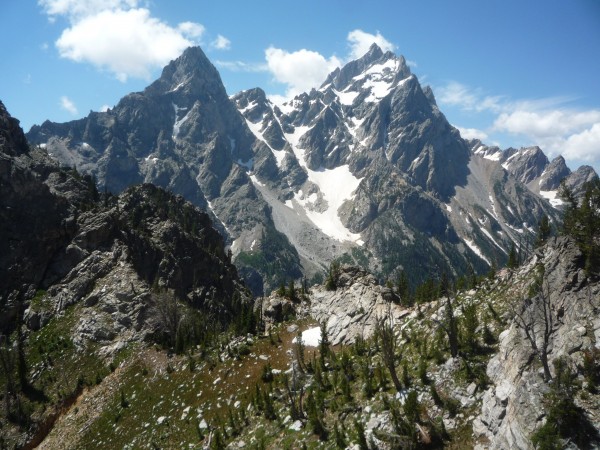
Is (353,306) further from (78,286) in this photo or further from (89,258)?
(89,258)

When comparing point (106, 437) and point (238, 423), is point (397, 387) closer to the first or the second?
point (238, 423)

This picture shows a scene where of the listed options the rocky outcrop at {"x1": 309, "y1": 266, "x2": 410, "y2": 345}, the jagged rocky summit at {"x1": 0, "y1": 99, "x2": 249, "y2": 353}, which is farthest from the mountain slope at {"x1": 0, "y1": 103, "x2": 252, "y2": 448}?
the rocky outcrop at {"x1": 309, "y1": 266, "x2": 410, "y2": 345}

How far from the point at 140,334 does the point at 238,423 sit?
107 ft

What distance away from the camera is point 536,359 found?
2872 centimetres

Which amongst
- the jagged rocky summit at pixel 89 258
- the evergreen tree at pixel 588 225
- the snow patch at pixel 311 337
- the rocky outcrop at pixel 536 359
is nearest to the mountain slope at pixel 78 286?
the jagged rocky summit at pixel 89 258

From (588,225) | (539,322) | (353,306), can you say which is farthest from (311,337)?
(588,225)

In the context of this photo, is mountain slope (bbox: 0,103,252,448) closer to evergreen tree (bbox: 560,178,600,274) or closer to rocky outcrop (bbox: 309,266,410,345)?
rocky outcrop (bbox: 309,266,410,345)

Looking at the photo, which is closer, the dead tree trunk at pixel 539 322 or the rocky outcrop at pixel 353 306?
the dead tree trunk at pixel 539 322

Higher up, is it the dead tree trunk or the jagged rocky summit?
the jagged rocky summit

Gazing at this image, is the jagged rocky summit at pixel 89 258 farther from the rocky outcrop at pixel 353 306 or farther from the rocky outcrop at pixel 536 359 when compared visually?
the rocky outcrop at pixel 536 359

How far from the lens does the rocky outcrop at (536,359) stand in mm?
24697

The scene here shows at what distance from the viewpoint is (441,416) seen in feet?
98.3

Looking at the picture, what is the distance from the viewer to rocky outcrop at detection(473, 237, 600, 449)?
24697 millimetres

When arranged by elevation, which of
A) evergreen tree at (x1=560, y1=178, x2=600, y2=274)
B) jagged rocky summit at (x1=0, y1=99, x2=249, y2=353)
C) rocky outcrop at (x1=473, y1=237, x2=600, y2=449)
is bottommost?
rocky outcrop at (x1=473, y1=237, x2=600, y2=449)
